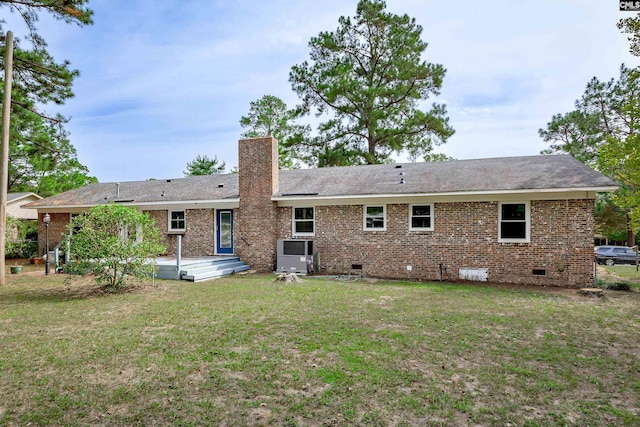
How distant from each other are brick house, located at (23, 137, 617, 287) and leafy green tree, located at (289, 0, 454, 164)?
10.6 m

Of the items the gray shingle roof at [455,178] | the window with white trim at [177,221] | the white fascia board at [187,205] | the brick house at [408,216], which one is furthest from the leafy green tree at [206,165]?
the gray shingle roof at [455,178]

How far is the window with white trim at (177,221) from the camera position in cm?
1556

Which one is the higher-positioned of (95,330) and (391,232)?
(391,232)

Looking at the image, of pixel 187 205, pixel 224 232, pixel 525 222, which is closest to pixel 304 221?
pixel 224 232

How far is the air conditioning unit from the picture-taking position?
13.2 m

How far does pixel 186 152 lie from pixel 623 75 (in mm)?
35628

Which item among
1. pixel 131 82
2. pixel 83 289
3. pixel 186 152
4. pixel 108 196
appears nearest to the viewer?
pixel 83 289

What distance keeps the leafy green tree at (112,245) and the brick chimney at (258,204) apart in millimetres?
4238

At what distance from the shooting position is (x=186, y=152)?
34781mm

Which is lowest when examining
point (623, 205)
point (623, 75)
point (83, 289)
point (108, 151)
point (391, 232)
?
point (83, 289)

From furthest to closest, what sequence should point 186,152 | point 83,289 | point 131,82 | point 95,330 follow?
point 186,152, point 131,82, point 83,289, point 95,330

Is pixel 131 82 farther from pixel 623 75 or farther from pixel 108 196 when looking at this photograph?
pixel 623 75

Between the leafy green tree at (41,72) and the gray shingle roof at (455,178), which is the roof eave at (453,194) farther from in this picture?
the leafy green tree at (41,72)

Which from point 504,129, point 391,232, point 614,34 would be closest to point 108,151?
point 391,232
